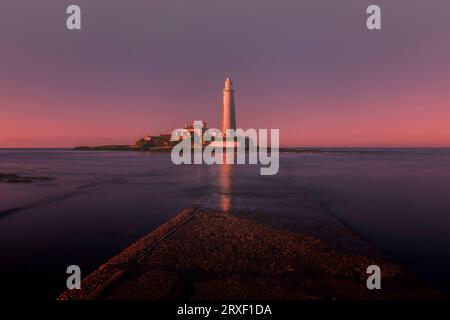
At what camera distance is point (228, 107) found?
9112cm

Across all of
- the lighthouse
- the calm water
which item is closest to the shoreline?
the calm water

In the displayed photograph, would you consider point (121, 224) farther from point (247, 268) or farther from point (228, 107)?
point (228, 107)

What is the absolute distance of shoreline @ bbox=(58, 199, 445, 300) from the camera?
614 centimetres

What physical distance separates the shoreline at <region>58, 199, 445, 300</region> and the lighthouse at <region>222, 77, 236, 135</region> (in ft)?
269

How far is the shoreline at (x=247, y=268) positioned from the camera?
6.14m

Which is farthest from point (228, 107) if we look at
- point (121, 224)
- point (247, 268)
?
point (247, 268)

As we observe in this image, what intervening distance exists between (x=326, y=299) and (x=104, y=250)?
700 centimetres

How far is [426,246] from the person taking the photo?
33.1ft

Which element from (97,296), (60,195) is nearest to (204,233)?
(97,296)

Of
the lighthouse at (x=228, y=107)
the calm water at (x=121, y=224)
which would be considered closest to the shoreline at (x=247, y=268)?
the calm water at (x=121, y=224)

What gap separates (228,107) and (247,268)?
86.2 meters

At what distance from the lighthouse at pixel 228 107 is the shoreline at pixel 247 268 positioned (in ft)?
269
